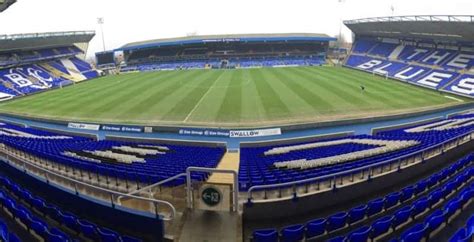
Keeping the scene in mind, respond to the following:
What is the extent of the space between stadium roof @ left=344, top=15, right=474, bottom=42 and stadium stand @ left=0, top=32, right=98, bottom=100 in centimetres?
5070

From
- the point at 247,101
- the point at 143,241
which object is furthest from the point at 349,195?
the point at 247,101

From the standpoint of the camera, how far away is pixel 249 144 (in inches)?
806

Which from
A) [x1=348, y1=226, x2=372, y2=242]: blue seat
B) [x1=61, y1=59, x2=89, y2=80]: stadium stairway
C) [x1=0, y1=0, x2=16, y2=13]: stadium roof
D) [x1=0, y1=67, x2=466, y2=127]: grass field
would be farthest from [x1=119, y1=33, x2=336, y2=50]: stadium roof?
[x1=348, y1=226, x2=372, y2=242]: blue seat

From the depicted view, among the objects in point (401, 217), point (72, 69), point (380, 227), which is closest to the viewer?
point (380, 227)

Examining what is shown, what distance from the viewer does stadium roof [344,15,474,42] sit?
35638 mm

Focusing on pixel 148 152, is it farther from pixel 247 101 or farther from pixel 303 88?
pixel 303 88

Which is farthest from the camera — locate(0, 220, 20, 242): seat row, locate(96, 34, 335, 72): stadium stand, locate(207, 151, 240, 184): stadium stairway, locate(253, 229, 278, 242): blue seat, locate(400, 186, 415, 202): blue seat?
locate(96, 34, 335, 72): stadium stand

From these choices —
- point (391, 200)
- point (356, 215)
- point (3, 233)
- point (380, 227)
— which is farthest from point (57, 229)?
point (391, 200)

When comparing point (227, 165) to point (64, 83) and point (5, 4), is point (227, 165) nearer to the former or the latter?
point (5, 4)

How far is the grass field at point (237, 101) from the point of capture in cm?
2614

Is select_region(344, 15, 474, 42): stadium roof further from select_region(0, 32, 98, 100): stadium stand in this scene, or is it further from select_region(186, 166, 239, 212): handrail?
select_region(0, 32, 98, 100): stadium stand

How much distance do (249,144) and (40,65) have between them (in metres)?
52.4

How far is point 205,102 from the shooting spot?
31.5 m

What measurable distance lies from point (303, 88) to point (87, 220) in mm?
31051
